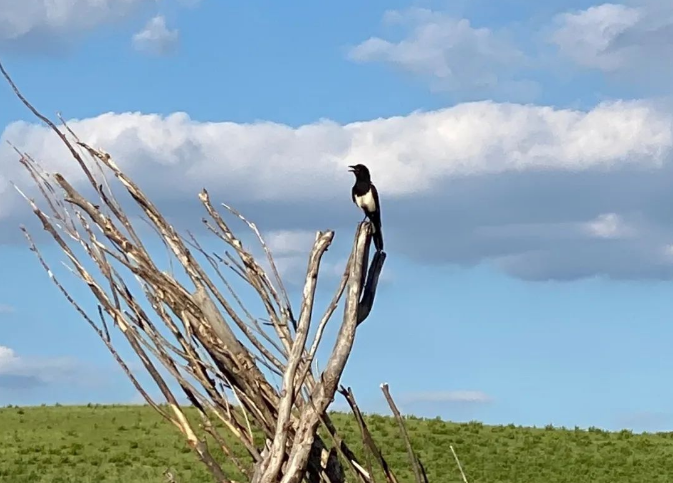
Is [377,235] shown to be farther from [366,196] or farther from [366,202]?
[366,196]

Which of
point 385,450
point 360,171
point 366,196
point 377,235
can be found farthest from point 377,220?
point 385,450

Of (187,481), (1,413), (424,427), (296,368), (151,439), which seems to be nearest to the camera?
(296,368)

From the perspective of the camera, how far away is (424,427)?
2328cm

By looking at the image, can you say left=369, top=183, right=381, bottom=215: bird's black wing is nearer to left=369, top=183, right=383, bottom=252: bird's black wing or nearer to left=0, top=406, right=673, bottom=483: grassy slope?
left=369, top=183, right=383, bottom=252: bird's black wing

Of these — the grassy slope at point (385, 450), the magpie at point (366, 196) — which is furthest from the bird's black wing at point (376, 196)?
the grassy slope at point (385, 450)

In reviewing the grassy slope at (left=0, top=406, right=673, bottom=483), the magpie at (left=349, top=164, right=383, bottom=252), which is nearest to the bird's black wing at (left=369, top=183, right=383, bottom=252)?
the magpie at (left=349, top=164, right=383, bottom=252)

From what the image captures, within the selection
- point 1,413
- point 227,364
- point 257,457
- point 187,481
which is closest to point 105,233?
point 227,364

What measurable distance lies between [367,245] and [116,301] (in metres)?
0.94

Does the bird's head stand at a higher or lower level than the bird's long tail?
higher

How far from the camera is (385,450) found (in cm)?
2069

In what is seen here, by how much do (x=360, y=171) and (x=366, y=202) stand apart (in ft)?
2.11

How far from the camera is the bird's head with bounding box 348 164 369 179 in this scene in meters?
5.75

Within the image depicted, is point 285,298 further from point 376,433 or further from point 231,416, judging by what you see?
point 376,433

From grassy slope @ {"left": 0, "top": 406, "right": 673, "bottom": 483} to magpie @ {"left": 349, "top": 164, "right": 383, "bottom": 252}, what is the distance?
12.9m
